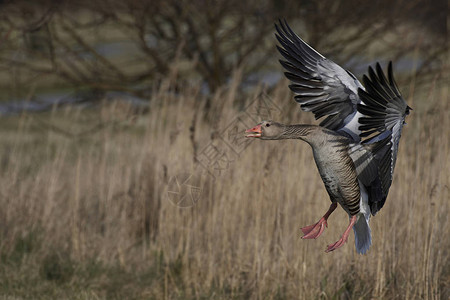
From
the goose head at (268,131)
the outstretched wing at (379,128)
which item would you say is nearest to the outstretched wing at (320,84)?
the outstretched wing at (379,128)

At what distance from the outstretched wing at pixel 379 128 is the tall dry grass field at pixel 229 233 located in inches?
59.4

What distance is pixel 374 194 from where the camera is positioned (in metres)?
2.47

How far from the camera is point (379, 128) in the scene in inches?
87.5

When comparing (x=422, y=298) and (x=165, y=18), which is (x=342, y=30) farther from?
(x=422, y=298)

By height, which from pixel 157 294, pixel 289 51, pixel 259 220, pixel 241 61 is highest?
pixel 241 61

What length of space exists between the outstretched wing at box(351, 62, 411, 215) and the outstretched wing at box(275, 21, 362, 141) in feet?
0.47

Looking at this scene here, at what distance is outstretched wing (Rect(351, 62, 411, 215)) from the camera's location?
7.09ft

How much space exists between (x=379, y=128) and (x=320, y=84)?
402 millimetres

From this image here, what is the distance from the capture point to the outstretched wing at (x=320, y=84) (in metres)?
2.47

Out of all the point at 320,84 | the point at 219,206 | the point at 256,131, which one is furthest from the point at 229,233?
the point at 256,131

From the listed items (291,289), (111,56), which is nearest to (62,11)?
(291,289)

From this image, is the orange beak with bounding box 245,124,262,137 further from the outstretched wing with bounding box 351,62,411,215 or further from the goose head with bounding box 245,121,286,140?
the outstretched wing with bounding box 351,62,411,215

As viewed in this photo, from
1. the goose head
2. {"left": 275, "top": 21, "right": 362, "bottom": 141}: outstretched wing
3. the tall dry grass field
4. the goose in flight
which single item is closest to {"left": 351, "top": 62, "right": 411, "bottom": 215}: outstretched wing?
the goose in flight

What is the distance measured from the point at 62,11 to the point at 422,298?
5172 millimetres
